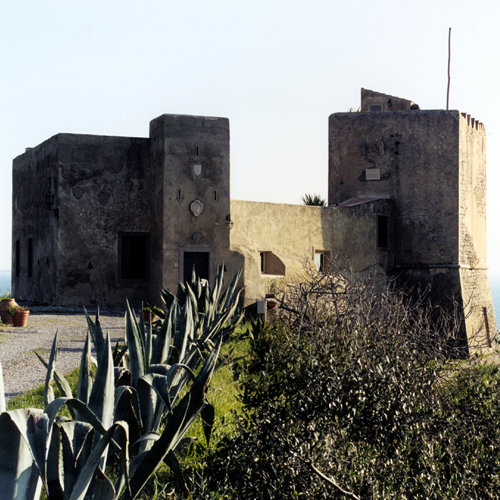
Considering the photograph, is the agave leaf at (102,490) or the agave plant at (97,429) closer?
the agave plant at (97,429)

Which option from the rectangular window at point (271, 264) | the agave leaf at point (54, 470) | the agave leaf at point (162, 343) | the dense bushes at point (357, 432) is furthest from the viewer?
the rectangular window at point (271, 264)

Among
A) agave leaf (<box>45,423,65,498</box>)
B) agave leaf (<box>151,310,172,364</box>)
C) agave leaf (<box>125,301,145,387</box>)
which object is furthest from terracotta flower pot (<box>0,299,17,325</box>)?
agave leaf (<box>45,423,65,498</box>)

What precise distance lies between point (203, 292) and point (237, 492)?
5.11 metres

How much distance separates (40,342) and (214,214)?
6.58 m

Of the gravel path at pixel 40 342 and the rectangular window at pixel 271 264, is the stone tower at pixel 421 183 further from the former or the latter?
the gravel path at pixel 40 342

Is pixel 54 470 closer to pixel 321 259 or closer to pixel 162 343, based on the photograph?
pixel 162 343

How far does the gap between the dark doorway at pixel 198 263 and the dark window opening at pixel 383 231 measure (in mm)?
6204

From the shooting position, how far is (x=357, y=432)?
4.88 m

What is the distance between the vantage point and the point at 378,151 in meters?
19.8

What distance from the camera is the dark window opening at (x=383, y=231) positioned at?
1945cm

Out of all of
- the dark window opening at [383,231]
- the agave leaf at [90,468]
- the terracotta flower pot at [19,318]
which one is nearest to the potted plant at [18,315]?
the terracotta flower pot at [19,318]

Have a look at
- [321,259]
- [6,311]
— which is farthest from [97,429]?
[321,259]

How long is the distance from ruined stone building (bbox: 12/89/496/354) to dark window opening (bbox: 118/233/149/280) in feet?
0.10

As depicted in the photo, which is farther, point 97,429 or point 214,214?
point 214,214
